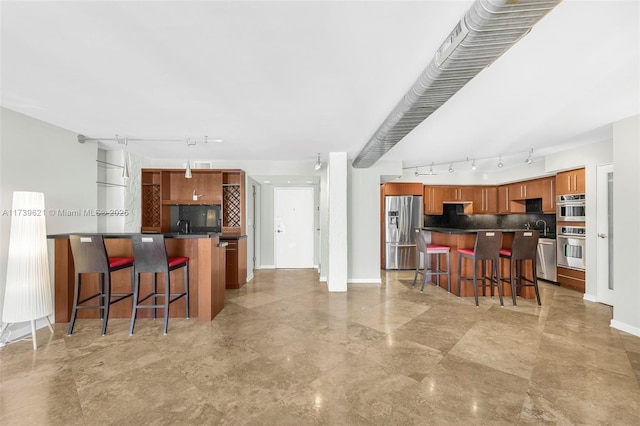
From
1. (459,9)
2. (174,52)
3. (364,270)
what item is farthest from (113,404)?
(364,270)

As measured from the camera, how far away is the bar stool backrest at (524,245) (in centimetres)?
367

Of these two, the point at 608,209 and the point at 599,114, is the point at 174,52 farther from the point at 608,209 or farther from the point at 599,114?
the point at 608,209

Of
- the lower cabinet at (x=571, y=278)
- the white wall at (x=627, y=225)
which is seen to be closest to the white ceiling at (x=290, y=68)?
the white wall at (x=627, y=225)

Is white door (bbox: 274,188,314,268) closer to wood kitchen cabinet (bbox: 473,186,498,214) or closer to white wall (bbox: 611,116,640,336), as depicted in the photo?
wood kitchen cabinet (bbox: 473,186,498,214)

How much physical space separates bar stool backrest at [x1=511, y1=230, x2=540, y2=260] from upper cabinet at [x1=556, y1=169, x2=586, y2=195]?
4.27ft

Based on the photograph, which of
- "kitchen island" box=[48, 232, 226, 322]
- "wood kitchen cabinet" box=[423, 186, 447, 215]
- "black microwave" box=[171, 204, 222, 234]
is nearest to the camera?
"kitchen island" box=[48, 232, 226, 322]

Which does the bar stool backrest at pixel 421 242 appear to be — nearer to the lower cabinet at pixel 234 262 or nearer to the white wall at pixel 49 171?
the lower cabinet at pixel 234 262

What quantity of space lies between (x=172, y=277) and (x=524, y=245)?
4.85 metres

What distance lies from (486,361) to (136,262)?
11.8 feet

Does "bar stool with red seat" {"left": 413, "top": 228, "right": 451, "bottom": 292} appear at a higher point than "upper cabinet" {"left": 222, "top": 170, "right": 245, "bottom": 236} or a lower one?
lower

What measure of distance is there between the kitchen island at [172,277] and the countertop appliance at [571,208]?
562 centimetres

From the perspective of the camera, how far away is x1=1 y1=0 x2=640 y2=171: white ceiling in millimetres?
1435

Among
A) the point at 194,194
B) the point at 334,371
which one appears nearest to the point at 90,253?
the point at 194,194

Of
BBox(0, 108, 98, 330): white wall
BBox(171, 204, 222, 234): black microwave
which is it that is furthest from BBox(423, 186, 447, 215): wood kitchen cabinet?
BBox(0, 108, 98, 330): white wall
